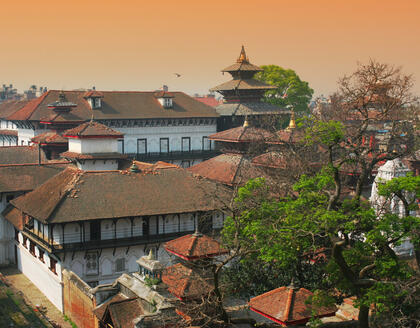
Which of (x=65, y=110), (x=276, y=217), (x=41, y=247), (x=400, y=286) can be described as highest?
(x=65, y=110)

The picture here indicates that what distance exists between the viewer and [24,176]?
4409cm

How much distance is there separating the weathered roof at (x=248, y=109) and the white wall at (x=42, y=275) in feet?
108

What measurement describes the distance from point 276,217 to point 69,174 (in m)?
19.8

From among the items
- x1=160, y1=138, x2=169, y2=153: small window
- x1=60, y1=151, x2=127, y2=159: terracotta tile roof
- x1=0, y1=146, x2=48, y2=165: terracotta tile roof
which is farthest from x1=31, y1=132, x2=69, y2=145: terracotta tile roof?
x1=160, y1=138, x2=169, y2=153: small window

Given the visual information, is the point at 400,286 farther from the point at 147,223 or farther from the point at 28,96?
the point at 28,96

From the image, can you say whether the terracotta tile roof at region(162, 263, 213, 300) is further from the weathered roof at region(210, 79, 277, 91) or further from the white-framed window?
the weathered roof at region(210, 79, 277, 91)

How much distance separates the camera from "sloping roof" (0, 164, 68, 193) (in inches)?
1684

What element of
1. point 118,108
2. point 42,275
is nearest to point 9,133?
point 118,108

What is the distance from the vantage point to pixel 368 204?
22.6 meters

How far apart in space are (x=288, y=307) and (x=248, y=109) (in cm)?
4831

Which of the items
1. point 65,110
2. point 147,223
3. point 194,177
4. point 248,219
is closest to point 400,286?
point 248,219

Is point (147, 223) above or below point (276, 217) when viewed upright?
below

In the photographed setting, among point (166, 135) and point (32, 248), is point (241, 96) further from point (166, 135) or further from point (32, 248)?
point (32, 248)

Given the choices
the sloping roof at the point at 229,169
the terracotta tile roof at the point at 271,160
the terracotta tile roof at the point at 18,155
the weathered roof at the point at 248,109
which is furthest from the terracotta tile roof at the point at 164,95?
the terracotta tile roof at the point at 271,160
